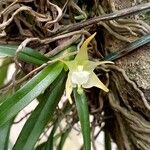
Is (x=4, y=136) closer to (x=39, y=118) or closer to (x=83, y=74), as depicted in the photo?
(x=39, y=118)

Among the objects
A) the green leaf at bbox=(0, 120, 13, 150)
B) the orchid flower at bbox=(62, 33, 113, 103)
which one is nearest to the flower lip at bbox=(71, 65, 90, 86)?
the orchid flower at bbox=(62, 33, 113, 103)

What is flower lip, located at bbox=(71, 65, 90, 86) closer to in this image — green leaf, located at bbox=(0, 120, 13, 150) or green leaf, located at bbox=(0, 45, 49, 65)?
green leaf, located at bbox=(0, 45, 49, 65)

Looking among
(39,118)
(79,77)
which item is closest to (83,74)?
(79,77)

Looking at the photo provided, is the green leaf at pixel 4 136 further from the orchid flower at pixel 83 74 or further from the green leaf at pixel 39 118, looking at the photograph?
the orchid flower at pixel 83 74

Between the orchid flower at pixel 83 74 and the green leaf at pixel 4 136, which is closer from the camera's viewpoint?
the orchid flower at pixel 83 74

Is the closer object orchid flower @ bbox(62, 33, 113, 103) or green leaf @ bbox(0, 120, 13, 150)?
orchid flower @ bbox(62, 33, 113, 103)

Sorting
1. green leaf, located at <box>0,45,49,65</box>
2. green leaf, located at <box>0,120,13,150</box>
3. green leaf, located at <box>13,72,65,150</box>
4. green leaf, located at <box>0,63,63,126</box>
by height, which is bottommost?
green leaf, located at <box>0,120,13,150</box>

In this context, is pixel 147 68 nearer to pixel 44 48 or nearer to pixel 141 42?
pixel 141 42

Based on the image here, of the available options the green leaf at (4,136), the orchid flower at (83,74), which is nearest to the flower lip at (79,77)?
the orchid flower at (83,74)
